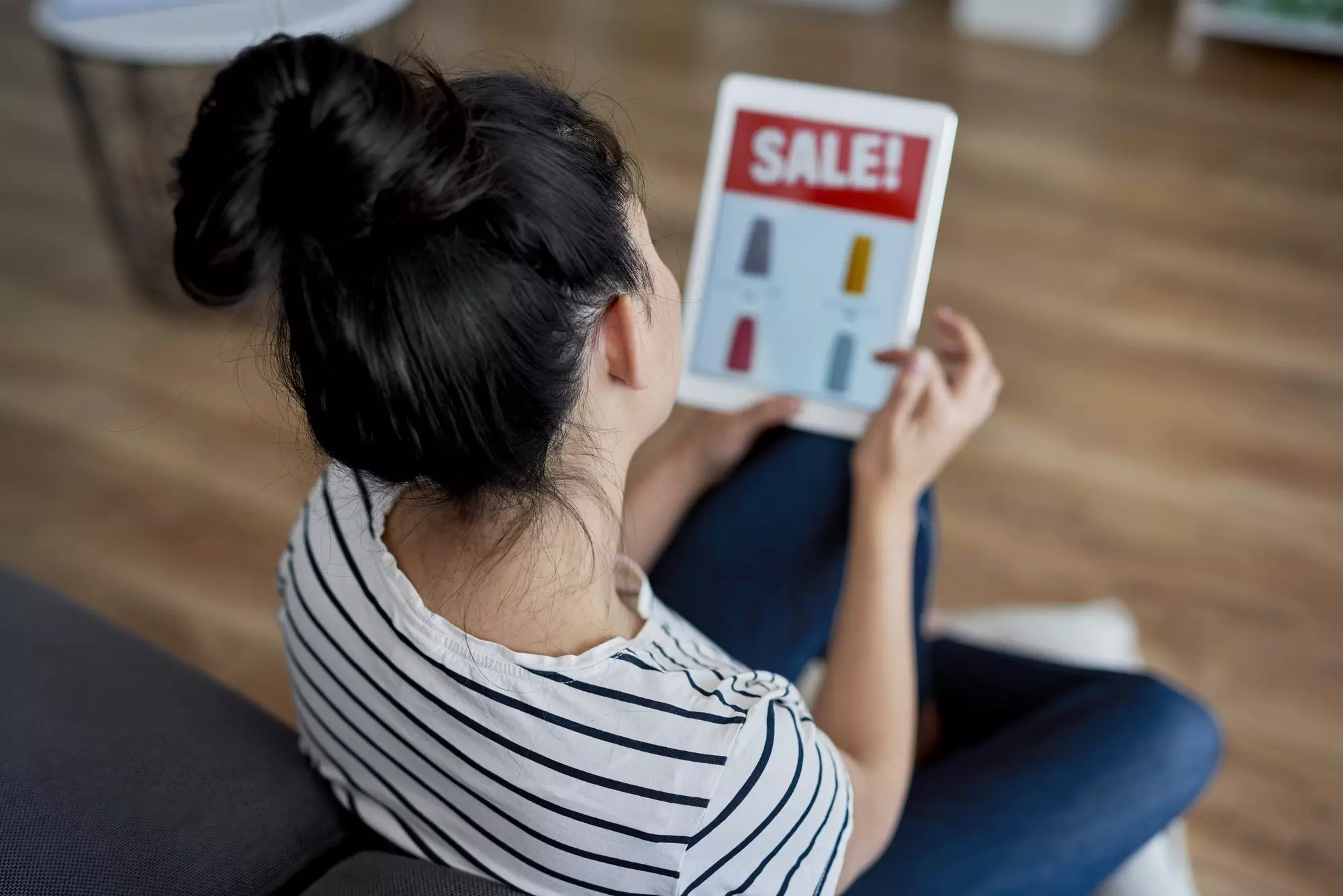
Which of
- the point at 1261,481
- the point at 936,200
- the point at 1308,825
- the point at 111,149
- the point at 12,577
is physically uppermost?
the point at 936,200

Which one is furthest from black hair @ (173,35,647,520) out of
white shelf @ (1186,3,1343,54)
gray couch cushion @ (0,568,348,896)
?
white shelf @ (1186,3,1343,54)

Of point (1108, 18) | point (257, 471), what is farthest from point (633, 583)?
point (1108, 18)

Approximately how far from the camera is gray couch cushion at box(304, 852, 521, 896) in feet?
1.93

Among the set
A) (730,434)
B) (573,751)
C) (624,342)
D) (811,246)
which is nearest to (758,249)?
(811,246)

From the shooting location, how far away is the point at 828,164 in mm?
976

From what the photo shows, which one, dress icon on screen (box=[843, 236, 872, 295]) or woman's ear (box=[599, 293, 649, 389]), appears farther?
dress icon on screen (box=[843, 236, 872, 295])

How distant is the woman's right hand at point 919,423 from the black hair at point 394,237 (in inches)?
15.0

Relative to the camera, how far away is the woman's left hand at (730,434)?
3.24ft

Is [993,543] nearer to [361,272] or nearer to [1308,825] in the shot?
[1308,825]

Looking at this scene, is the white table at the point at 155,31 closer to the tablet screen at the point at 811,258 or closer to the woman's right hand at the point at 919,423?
the tablet screen at the point at 811,258

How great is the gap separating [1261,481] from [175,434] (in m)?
1.59

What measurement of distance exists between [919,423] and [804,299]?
0.55 feet

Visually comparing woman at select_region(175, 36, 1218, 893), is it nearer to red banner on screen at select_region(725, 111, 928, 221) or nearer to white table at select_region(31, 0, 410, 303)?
red banner on screen at select_region(725, 111, 928, 221)

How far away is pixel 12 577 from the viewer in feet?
2.60
